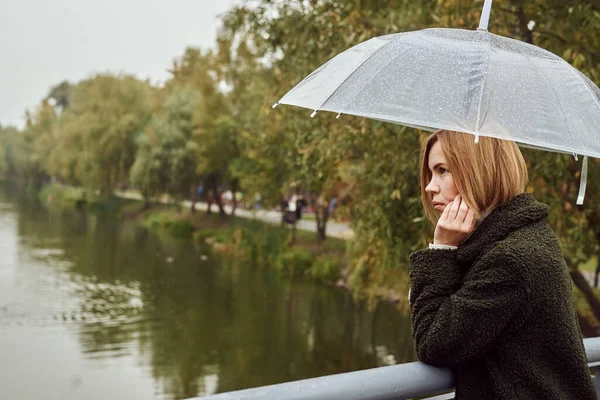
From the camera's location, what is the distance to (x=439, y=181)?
1629 mm

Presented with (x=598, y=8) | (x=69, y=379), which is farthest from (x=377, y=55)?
(x=69, y=379)

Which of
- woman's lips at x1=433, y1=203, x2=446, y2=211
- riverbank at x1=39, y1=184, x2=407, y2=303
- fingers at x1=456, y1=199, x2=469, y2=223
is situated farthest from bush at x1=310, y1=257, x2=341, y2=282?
fingers at x1=456, y1=199, x2=469, y2=223

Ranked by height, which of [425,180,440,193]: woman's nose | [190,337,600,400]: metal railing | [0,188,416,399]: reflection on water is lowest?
[0,188,416,399]: reflection on water

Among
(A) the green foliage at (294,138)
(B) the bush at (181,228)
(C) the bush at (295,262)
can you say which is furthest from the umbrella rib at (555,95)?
(B) the bush at (181,228)

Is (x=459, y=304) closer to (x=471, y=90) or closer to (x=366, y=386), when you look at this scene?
(x=366, y=386)

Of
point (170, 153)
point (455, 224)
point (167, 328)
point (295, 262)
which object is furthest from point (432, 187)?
point (170, 153)

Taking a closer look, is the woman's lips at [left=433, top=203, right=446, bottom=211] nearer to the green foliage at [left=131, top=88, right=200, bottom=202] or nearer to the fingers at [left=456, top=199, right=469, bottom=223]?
the fingers at [left=456, top=199, right=469, bottom=223]

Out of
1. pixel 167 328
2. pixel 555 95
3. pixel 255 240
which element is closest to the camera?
pixel 555 95

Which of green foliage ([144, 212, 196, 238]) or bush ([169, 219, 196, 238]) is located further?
green foliage ([144, 212, 196, 238])

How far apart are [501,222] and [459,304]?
198mm

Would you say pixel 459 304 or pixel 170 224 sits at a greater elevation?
pixel 459 304

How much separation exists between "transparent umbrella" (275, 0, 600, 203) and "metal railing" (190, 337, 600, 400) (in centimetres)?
60

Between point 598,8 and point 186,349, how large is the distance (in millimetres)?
10733

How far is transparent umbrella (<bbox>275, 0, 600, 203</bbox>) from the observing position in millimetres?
1821
